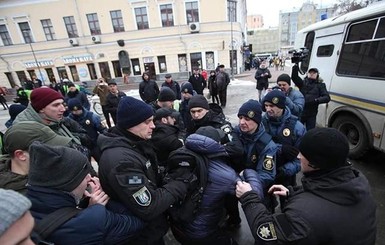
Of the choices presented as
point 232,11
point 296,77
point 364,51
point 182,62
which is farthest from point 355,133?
point 232,11

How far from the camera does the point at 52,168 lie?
3.90ft

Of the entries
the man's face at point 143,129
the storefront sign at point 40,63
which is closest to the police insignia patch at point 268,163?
the man's face at point 143,129

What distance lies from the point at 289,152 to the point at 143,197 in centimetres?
173

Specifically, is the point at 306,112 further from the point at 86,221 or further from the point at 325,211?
the point at 86,221

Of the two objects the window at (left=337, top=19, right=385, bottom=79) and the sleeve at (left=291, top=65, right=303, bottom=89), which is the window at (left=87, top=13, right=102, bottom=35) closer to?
the sleeve at (left=291, top=65, right=303, bottom=89)

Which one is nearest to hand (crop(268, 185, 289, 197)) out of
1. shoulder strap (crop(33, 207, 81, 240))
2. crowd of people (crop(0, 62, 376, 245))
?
crowd of people (crop(0, 62, 376, 245))

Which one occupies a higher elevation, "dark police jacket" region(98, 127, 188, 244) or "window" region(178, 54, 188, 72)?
"dark police jacket" region(98, 127, 188, 244)

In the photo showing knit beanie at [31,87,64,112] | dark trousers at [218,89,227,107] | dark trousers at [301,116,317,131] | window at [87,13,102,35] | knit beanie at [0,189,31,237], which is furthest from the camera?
window at [87,13,102,35]

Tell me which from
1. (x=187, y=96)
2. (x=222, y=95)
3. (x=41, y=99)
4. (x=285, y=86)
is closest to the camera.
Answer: (x=41, y=99)

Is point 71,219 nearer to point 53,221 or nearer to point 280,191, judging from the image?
point 53,221

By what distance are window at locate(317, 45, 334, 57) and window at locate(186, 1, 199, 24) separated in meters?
18.4

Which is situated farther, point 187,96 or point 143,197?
point 187,96

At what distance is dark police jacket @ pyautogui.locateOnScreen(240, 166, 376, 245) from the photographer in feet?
3.71

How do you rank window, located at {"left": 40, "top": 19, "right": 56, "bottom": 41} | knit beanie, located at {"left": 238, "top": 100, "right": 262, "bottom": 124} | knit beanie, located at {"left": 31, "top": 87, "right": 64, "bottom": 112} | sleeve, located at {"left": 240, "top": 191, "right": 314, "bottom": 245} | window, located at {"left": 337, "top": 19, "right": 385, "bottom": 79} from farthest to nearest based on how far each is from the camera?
1. window, located at {"left": 40, "top": 19, "right": 56, "bottom": 41}
2. window, located at {"left": 337, "top": 19, "right": 385, "bottom": 79}
3. knit beanie, located at {"left": 31, "top": 87, "right": 64, "bottom": 112}
4. knit beanie, located at {"left": 238, "top": 100, "right": 262, "bottom": 124}
5. sleeve, located at {"left": 240, "top": 191, "right": 314, "bottom": 245}
